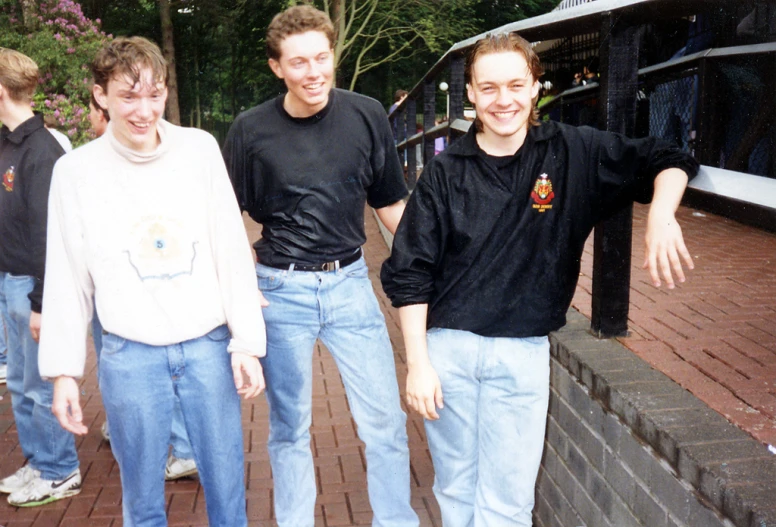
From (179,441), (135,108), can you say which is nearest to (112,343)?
(135,108)

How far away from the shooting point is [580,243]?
232 cm

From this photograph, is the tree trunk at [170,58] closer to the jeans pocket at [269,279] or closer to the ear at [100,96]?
the jeans pocket at [269,279]

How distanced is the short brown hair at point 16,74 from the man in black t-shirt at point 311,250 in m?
1.06

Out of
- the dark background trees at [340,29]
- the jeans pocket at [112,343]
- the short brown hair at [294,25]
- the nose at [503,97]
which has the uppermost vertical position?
the dark background trees at [340,29]

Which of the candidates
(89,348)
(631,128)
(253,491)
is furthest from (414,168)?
(631,128)

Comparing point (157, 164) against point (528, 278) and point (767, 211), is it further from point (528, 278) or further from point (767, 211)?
point (767, 211)

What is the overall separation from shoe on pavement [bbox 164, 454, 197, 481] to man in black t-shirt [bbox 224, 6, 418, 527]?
0.87 m

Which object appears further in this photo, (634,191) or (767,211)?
(634,191)

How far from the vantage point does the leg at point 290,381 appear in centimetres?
284

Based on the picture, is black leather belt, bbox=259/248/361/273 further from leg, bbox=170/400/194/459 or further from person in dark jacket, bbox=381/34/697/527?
leg, bbox=170/400/194/459

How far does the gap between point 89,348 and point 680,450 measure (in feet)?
16.3

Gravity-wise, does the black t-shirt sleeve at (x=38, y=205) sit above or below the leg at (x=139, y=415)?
above

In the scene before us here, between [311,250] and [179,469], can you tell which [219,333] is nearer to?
[311,250]

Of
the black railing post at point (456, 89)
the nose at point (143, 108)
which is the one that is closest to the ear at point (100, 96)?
the nose at point (143, 108)
